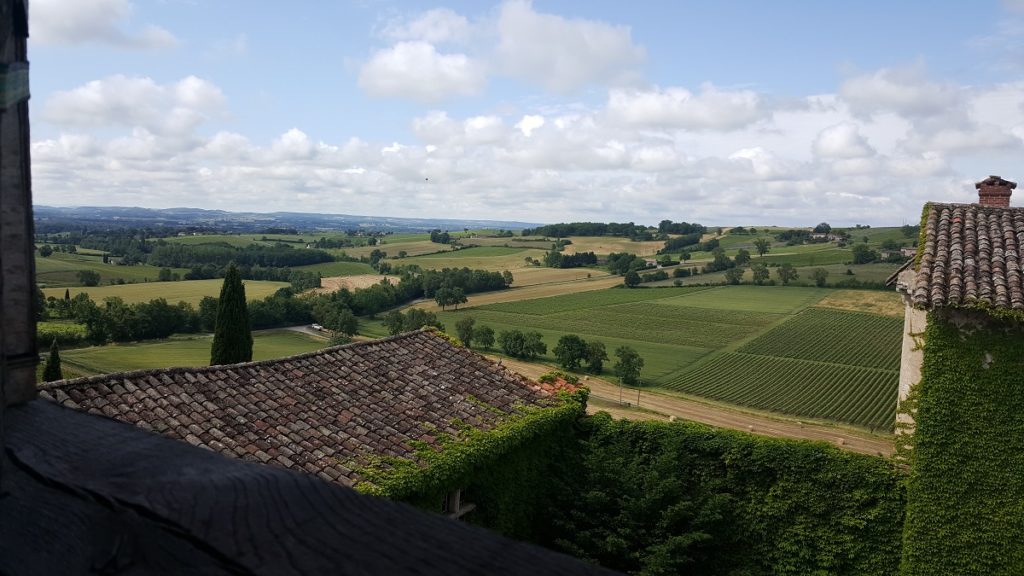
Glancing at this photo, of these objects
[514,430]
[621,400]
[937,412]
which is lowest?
[621,400]

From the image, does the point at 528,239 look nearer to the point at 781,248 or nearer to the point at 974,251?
the point at 781,248

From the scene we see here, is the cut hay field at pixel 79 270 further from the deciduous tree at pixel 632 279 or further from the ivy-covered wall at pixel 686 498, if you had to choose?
the ivy-covered wall at pixel 686 498

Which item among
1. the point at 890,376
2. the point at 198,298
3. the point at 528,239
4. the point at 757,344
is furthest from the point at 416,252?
the point at 890,376

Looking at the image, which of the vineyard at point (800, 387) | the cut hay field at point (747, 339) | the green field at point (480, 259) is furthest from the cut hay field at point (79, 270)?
the vineyard at point (800, 387)

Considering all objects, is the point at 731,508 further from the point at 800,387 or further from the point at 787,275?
the point at 787,275

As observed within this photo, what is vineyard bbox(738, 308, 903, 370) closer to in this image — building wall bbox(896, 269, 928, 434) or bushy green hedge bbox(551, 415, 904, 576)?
building wall bbox(896, 269, 928, 434)

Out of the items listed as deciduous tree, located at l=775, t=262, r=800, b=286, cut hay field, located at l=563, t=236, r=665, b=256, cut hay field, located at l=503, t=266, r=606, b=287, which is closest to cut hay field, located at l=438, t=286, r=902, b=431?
deciduous tree, located at l=775, t=262, r=800, b=286
